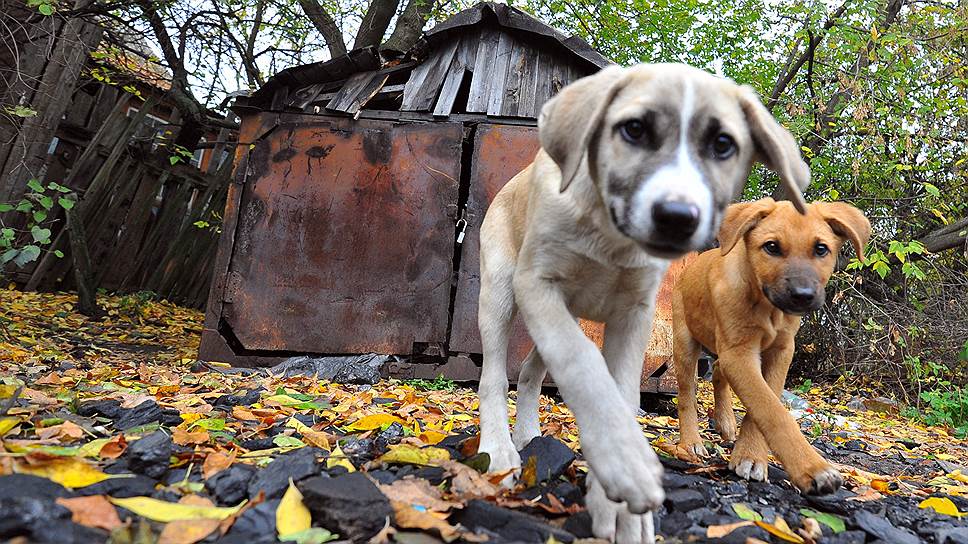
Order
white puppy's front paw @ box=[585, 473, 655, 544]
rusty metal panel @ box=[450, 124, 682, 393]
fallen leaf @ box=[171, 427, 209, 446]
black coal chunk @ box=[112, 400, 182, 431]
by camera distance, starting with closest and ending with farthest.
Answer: white puppy's front paw @ box=[585, 473, 655, 544]
fallen leaf @ box=[171, 427, 209, 446]
black coal chunk @ box=[112, 400, 182, 431]
rusty metal panel @ box=[450, 124, 682, 393]

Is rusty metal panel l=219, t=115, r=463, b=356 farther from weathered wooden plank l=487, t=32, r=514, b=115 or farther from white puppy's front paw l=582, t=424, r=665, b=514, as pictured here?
white puppy's front paw l=582, t=424, r=665, b=514

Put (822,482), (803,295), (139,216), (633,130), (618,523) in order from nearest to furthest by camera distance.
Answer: (618,523) < (633,130) < (822,482) < (803,295) < (139,216)

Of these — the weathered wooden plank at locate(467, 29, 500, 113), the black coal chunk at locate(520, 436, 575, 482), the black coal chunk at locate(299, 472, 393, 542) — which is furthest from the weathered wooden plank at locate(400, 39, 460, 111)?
the black coal chunk at locate(299, 472, 393, 542)

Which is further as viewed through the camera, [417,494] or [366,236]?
[366,236]

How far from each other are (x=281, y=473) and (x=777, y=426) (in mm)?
2308

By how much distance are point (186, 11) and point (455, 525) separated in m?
9.06

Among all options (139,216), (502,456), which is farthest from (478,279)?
(139,216)

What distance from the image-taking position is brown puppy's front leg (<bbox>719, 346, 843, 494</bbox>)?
2.91 m

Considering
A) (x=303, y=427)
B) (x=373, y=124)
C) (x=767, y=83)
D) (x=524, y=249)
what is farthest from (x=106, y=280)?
(x=767, y=83)

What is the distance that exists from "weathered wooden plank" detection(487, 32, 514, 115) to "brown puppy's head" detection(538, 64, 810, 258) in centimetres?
464

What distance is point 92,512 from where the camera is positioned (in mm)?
1746

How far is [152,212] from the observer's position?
465 inches

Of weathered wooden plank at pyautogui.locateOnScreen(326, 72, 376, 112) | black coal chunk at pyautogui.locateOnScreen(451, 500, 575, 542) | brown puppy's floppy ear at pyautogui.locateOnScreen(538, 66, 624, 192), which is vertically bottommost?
black coal chunk at pyautogui.locateOnScreen(451, 500, 575, 542)

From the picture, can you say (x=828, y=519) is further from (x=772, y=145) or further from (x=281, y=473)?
(x=281, y=473)
